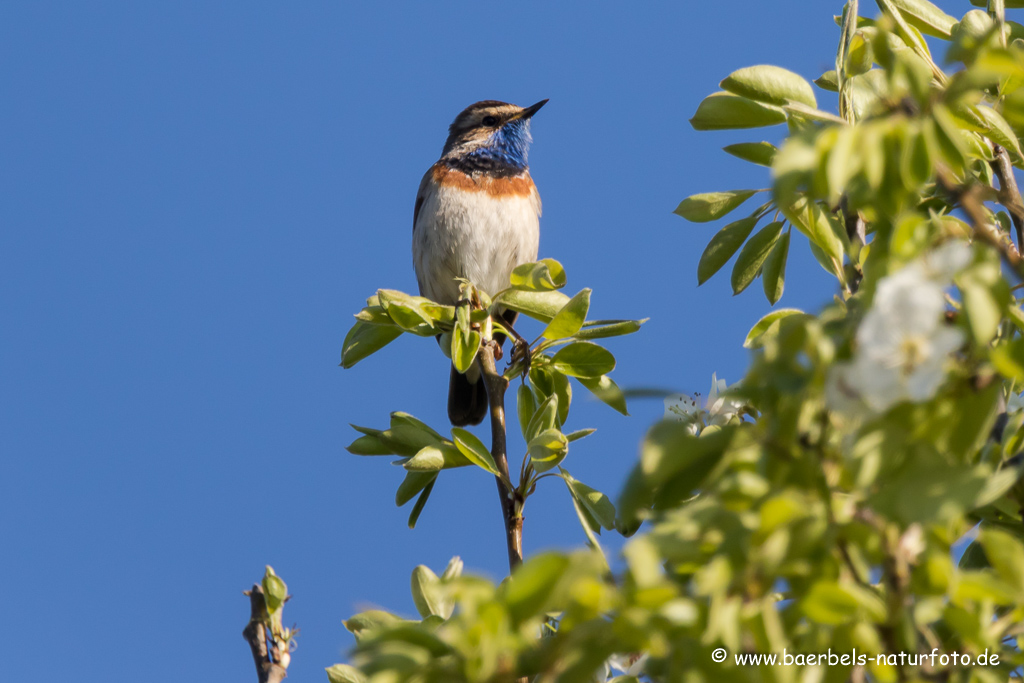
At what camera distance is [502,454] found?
8.96 feet

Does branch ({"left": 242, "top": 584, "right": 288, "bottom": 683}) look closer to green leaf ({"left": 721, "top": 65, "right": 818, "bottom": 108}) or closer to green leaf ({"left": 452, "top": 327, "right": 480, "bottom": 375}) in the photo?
green leaf ({"left": 452, "top": 327, "right": 480, "bottom": 375})

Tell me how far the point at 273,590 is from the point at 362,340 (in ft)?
3.62

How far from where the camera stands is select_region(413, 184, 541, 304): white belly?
19.0 feet

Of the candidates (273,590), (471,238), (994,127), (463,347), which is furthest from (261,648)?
(471,238)

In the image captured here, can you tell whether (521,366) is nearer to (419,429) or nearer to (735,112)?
(419,429)

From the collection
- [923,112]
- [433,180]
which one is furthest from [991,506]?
[433,180]

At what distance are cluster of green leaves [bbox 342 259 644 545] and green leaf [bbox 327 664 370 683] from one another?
25.9 inches

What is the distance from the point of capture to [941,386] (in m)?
1.07

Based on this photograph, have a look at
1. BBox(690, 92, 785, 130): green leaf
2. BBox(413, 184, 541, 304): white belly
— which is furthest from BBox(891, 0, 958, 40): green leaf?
BBox(413, 184, 541, 304): white belly

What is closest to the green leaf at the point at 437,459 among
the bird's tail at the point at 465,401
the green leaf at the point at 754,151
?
the green leaf at the point at 754,151

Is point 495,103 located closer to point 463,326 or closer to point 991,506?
point 463,326

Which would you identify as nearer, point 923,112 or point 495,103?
point 923,112

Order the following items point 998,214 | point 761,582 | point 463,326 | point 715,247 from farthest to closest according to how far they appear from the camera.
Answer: point 463,326
point 998,214
point 715,247
point 761,582

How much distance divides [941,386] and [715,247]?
44.6 inches
